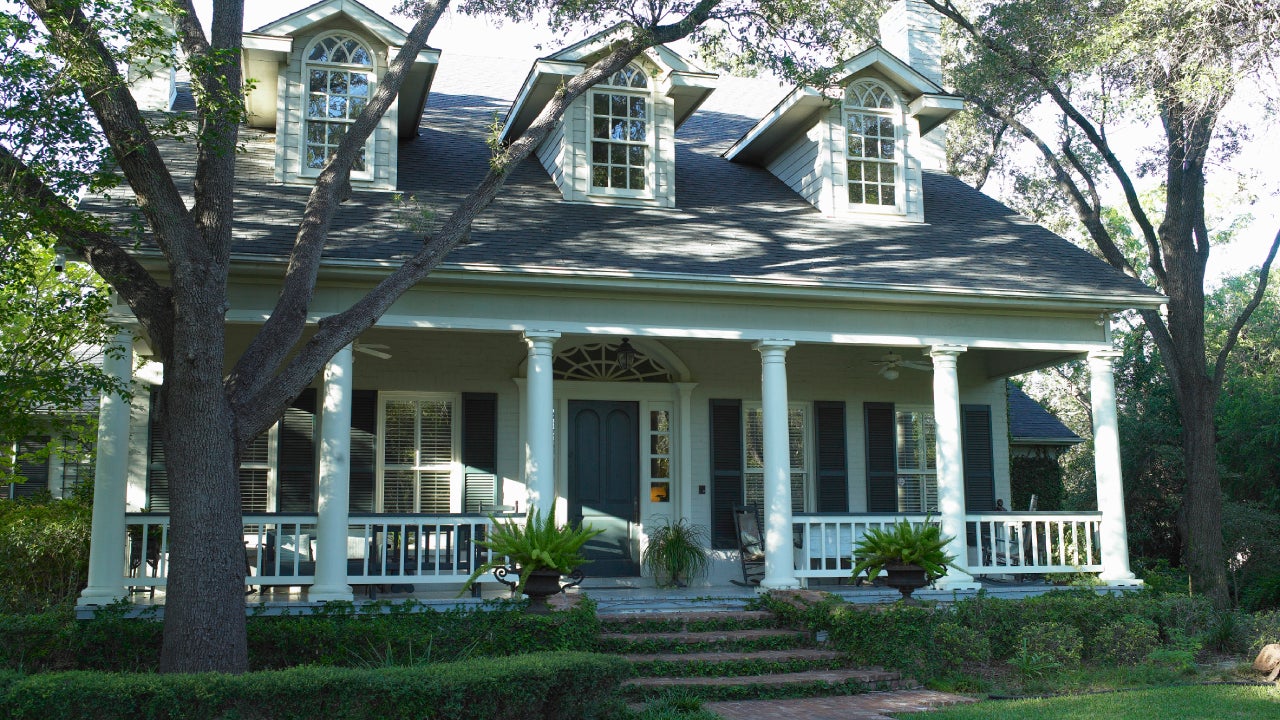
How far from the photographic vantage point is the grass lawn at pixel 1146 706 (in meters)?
7.55

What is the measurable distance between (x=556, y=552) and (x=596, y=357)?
4593mm

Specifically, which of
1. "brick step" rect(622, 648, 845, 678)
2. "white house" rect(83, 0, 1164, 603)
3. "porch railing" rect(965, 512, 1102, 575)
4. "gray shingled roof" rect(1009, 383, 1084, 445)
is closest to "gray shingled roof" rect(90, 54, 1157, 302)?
"white house" rect(83, 0, 1164, 603)

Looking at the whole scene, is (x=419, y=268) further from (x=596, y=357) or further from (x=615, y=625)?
(x=596, y=357)

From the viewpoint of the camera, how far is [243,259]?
31.4 ft

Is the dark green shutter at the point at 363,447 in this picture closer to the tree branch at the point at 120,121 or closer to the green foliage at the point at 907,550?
the tree branch at the point at 120,121

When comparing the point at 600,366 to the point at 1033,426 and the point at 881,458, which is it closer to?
the point at 881,458

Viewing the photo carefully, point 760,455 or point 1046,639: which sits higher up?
point 760,455

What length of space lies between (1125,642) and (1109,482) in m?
2.15

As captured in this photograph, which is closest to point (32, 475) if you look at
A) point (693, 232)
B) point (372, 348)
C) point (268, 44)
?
point (372, 348)

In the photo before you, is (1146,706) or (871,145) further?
(871,145)

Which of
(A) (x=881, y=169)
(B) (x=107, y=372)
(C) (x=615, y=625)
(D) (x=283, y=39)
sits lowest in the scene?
(C) (x=615, y=625)

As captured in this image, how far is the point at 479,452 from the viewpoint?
485 inches

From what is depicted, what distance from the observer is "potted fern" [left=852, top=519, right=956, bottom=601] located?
9688 mm

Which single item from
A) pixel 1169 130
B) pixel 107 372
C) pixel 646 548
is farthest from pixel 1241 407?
pixel 107 372
